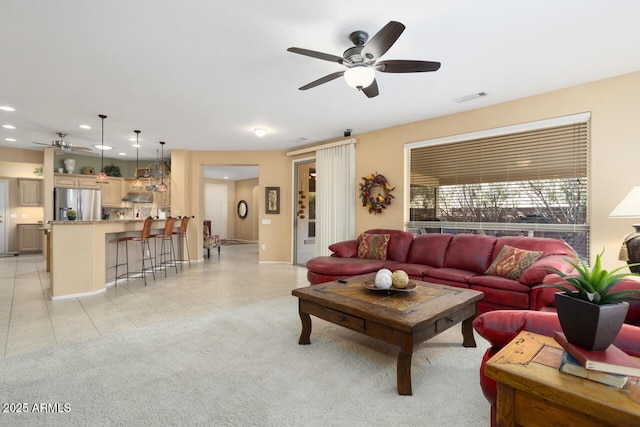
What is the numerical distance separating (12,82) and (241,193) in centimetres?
913

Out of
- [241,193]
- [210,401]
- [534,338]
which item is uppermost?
[241,193]

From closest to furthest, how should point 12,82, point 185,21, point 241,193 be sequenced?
point 185,21, point 12,82, point 241,193

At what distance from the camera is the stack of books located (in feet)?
3.15

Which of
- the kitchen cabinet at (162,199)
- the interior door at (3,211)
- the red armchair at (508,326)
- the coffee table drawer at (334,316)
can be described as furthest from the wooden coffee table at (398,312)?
the interior door at (3,211)

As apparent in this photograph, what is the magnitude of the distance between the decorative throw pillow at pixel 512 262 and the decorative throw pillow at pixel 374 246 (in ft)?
4.91

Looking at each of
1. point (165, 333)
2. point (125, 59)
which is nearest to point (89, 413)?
point (165, 333)

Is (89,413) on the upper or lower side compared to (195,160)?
lower

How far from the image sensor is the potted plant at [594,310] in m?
1.04

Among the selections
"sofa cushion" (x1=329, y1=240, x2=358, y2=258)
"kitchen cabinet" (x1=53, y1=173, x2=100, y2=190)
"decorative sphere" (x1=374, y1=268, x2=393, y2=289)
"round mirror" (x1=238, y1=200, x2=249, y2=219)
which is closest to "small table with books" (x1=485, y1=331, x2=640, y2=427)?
"decorative sphere" (x1=374, y1=268, x2=393, y2=289)

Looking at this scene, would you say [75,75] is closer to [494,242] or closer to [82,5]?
[82,5]

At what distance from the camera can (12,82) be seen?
11.9 feet

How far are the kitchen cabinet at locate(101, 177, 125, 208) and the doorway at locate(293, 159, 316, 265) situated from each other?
502 cm

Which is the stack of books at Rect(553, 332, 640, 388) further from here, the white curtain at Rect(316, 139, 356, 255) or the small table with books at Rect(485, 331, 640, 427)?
the white curtain at Rect(316, 139, 356, 255)

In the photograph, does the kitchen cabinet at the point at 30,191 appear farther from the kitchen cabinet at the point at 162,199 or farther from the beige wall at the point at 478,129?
the kitchen cabinet at the point at 162,199
